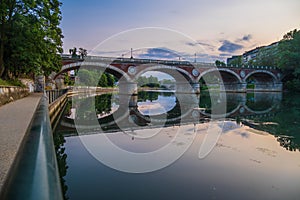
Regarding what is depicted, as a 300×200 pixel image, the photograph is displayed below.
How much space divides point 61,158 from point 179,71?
4117cm

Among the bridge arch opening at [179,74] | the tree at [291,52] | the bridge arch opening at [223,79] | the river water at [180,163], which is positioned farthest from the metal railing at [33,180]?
the tree at [291,52]

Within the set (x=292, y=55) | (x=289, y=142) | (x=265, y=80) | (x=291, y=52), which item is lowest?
(x=289, y=142)

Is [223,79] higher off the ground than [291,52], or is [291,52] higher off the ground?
[291,52]

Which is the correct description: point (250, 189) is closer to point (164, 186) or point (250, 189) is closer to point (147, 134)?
point (164, 186)

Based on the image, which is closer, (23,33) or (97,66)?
(23,33)

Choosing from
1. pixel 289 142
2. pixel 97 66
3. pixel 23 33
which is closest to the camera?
pixel 289 142

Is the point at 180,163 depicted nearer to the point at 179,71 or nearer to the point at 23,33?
the point at 23,33

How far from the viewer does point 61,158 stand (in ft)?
20.4

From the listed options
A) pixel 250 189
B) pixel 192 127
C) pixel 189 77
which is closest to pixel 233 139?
pixel 192 127

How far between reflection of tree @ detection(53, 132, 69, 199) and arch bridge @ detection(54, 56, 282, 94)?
2854 centimetres

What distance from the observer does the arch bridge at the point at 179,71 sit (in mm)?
37031

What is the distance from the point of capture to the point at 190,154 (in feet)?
21.2

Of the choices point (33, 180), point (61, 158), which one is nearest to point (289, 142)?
point (61, 158)

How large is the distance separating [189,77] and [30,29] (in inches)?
1395
